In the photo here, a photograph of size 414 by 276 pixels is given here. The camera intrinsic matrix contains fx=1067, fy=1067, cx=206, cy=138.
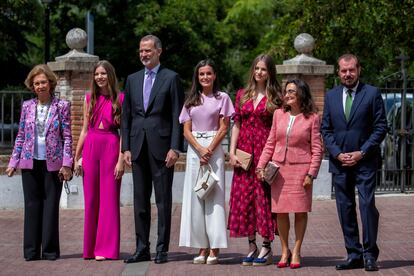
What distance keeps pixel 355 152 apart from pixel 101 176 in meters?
2.50

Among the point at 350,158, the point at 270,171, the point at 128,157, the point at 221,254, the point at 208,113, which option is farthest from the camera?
the point at 221,254

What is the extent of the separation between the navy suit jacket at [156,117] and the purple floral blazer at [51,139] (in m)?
0.61

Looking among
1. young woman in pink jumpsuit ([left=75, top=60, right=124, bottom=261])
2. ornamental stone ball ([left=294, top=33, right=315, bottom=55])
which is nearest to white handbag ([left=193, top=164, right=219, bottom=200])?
young woman in pink jumpsuit ([left=75, top=60, right=124, bottom=261])

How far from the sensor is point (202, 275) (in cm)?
922

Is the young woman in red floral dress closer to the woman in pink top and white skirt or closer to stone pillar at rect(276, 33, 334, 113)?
the woman in pink top and white skirt

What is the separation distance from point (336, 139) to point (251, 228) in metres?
1.14

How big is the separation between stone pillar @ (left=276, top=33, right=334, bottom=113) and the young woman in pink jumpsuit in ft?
20.1

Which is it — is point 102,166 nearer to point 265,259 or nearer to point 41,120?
point 41,120

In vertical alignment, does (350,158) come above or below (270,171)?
above

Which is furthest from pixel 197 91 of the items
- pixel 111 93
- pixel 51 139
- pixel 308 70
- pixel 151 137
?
pixel 308 70

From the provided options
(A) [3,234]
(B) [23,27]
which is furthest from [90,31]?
(A) [3,234]

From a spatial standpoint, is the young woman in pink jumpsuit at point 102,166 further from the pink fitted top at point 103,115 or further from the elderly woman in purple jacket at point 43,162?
the elderly woman in purple jacket at point 43,162

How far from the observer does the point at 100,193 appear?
10.3 metres

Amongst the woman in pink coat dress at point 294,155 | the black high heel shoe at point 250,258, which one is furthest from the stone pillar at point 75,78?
the woman in pink coat dress at point 294,155
